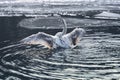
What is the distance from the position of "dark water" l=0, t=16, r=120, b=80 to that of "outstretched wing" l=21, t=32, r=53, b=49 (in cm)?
54

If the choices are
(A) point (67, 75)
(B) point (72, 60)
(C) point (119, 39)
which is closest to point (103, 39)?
(C) point (119, 39)

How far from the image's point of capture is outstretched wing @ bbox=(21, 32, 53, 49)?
78.4ft

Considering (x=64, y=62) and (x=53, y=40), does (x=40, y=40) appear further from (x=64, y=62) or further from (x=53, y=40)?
(x=64, y=62)

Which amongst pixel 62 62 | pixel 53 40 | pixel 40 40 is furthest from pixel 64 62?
pixel 53 40

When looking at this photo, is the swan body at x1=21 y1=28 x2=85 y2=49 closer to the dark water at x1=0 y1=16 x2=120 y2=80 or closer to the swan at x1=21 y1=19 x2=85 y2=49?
the swan at x1=21 y1=19 x2=85 y2=49

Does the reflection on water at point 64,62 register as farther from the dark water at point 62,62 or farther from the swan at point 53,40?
the swan at point 53,40

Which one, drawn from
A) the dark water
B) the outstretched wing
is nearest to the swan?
the outstretched wing

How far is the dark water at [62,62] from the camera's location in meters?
17.4

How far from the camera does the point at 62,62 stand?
20.2 m

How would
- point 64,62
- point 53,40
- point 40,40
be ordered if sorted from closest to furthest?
point 64,62 → point 40,40 → point 53,40

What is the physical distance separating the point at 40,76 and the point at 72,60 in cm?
381

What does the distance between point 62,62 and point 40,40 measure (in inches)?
178

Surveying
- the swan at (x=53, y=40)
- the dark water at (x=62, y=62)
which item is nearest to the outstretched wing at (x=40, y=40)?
the swan at (x=53, y=40)

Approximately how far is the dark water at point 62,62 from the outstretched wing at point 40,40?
541 millimetres
